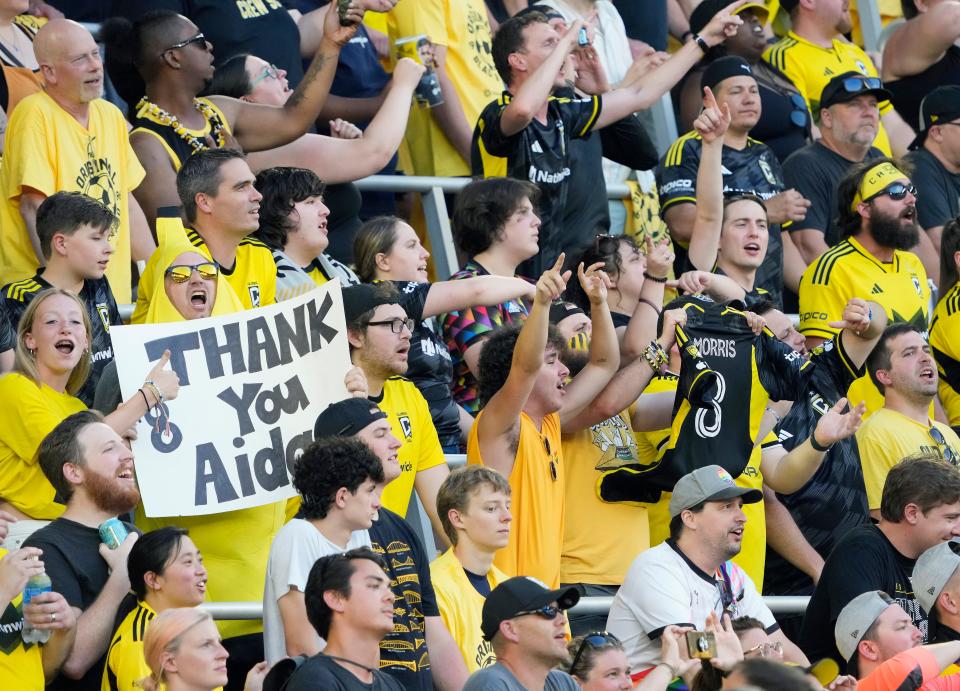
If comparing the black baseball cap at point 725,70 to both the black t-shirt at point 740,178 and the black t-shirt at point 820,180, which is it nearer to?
the black t-shirt at point 740,178

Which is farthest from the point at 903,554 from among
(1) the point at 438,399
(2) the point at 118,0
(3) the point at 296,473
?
(2) the point at 118,0

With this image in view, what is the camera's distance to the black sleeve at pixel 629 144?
10336 millimetres

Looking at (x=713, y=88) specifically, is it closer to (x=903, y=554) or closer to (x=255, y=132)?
(x=255, y=132)

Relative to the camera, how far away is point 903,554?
7.44m

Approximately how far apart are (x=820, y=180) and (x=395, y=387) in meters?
4.27

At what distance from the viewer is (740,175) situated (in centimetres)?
1040

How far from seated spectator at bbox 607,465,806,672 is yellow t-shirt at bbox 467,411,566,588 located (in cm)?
48

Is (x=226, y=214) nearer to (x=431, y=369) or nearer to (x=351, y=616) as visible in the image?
(x=431, y=369)

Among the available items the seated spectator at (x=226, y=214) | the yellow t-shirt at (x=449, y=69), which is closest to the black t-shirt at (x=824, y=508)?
the seated spectator at (x=226, y=214)

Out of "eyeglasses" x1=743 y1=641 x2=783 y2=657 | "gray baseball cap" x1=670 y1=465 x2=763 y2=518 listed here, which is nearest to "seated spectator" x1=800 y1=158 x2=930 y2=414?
"gray baseball cap" x1=670 y1=465 x2=763 y2=518

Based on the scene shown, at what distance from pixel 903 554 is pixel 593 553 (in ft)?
4.27

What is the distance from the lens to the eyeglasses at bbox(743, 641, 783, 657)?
6.57 metres

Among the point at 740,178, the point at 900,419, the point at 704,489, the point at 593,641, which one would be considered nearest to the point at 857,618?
the point at 704,489

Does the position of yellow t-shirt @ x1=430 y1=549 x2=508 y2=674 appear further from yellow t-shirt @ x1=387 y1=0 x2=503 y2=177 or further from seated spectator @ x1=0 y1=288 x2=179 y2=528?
yellow t-shirt @ x1=387 y1=0 x2=503 y2=177
